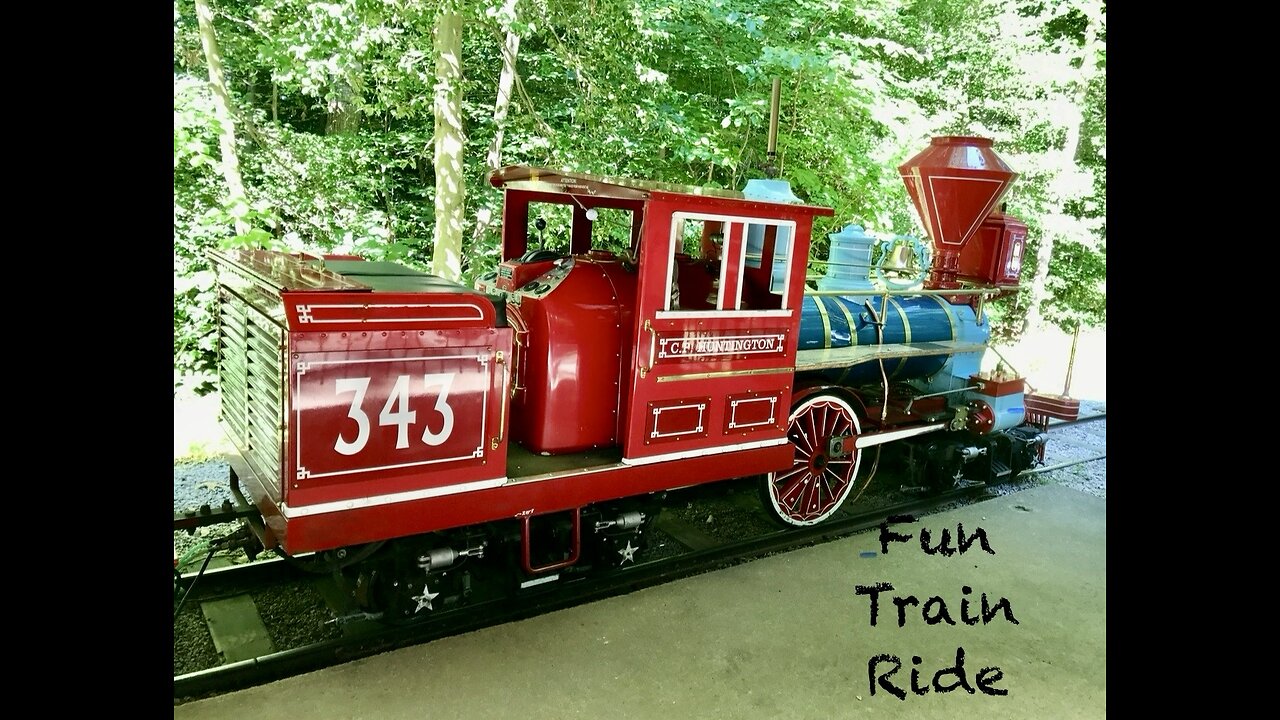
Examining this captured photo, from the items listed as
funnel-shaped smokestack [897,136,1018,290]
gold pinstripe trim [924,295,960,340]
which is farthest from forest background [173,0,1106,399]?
gold pinstripe trim [924,295,960,340]

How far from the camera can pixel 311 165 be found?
33.4 feet

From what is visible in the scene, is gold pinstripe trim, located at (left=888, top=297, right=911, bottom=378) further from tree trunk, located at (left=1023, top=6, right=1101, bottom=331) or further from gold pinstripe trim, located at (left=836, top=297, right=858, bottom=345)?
tree trunk, located at (left=1023, top=6, right=1101, bottom=331)

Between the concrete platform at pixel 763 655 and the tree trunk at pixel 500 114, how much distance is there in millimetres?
6617

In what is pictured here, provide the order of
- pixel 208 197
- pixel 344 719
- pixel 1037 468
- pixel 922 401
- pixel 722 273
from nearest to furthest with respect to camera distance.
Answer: pixel 344 719 → pixel 722 273 → pixel 922 401 → pixel 1037 468 → pixel 208 197

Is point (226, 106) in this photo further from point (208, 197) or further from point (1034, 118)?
point (1034, 118)

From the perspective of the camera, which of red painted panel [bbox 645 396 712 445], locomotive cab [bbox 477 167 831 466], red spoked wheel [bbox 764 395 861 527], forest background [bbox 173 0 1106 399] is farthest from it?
forest background [bbox 173 0 1106 399]

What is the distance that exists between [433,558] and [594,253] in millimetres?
2216

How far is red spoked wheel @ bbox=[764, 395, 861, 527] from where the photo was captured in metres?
6.39

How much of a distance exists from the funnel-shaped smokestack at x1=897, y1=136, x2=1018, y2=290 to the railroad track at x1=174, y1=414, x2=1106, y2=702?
10.5ft

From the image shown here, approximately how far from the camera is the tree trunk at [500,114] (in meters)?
9.96

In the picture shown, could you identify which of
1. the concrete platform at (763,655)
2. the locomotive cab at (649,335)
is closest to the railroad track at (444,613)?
the concrete platform at (763,655)

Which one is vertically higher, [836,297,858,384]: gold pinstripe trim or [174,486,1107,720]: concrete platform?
[836,297,858,384]: gold pinstripe trim

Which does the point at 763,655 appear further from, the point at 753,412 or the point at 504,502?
the point at 504,502

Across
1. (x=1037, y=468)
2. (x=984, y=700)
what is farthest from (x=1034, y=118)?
(x=984, y=700)
